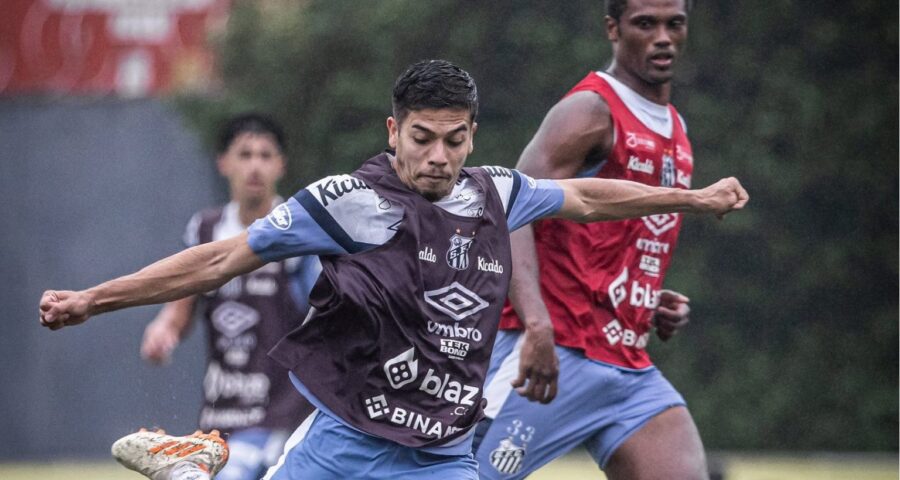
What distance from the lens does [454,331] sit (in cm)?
418

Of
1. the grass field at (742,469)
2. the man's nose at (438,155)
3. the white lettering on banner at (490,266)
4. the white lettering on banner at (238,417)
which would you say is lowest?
the grass field at (742,469)

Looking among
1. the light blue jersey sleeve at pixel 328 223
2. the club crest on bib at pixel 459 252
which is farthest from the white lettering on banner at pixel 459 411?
the light blue jersey sleeve at pixel 328 223

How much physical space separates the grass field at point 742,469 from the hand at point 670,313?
471 centimetres

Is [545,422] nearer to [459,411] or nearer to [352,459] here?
[459,411]

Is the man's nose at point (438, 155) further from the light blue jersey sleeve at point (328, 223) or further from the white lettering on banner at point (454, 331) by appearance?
the white lettering on banner at point (454, 331)

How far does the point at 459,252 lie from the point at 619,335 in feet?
4.35

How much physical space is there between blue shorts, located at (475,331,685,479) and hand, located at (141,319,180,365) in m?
1.66

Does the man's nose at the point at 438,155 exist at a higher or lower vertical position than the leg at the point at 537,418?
higher

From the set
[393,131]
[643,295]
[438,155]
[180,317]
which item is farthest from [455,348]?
[180,317]

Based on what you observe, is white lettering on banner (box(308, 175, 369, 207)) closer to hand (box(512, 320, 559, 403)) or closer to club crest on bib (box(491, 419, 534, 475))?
hand (box(512, 320, 559, 403))

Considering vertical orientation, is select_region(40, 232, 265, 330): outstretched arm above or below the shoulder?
below

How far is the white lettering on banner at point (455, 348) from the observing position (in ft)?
13.7

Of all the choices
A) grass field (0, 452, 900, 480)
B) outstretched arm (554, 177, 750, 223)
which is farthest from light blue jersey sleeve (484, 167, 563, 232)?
grass field (0, 452, 900, 480)

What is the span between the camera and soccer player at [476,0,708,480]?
17.1ft
